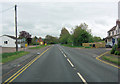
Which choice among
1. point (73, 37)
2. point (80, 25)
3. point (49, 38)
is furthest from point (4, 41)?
point (49, 38)

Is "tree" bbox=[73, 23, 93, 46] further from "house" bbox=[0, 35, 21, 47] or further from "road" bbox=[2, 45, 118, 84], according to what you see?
"road" bbox=[2, 45, 118, 84]

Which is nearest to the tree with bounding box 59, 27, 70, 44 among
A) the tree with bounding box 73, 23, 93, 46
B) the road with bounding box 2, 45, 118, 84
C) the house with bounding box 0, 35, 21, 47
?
the tree with bounding box 73, 23, 93, 46

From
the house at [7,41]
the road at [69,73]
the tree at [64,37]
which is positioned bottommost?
the road at [69,73]

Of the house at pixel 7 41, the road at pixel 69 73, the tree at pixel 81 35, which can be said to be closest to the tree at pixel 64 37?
the tree at pixel 81 35

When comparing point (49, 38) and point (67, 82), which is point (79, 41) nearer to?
point (67, 82)

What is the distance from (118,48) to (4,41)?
4218 cm

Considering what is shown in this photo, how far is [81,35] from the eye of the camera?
48875mm

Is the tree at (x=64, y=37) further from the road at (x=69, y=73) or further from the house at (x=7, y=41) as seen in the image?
the road at (x=69, y=73)

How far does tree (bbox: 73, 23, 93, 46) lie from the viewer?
48.4 meters

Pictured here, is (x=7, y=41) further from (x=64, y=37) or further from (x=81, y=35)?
(x=64, y=37)

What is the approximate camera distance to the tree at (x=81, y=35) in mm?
48438

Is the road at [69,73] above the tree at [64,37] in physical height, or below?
below

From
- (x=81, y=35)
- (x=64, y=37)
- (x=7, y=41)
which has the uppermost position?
(x=64, y=37)

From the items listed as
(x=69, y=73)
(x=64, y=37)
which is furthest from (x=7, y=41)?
(x=64, y=37)
